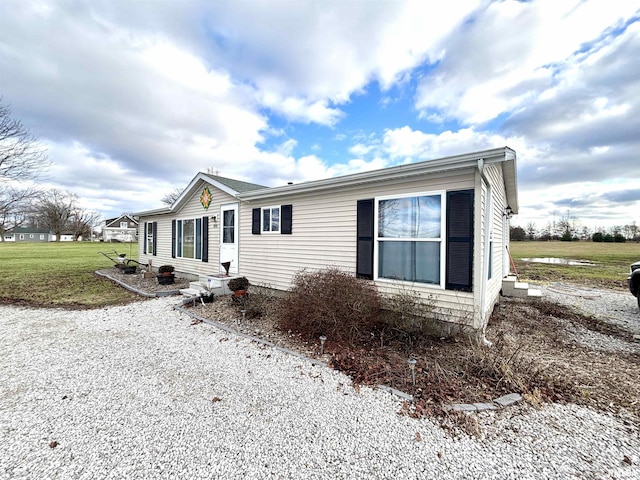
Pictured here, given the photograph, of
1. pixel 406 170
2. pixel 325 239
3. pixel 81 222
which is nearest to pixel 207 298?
pixel 325 239

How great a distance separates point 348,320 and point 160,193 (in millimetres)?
40938

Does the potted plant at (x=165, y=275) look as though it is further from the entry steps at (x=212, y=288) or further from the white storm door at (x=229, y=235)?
the white storm door at (x=229, y=235)

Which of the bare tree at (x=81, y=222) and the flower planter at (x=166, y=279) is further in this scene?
the bare tree at (x=81, y=222)

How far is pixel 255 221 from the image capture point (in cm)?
812

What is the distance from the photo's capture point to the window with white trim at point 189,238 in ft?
32.9

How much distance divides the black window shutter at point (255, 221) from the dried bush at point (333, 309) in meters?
3.59

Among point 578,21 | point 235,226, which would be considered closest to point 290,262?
point 235,226

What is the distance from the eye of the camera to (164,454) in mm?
2242

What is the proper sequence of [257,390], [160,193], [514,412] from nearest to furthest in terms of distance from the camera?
[514,412] < [257,390] < [160,193]

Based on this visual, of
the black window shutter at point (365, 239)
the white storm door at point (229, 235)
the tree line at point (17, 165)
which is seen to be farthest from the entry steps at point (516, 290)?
the tree line at point (17, 165)

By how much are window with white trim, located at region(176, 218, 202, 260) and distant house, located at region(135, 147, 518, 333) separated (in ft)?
4.14

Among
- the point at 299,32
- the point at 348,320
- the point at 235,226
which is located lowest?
the point at 348,320

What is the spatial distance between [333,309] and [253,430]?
7.32 feet

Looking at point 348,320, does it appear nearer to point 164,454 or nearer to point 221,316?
point 164,454
